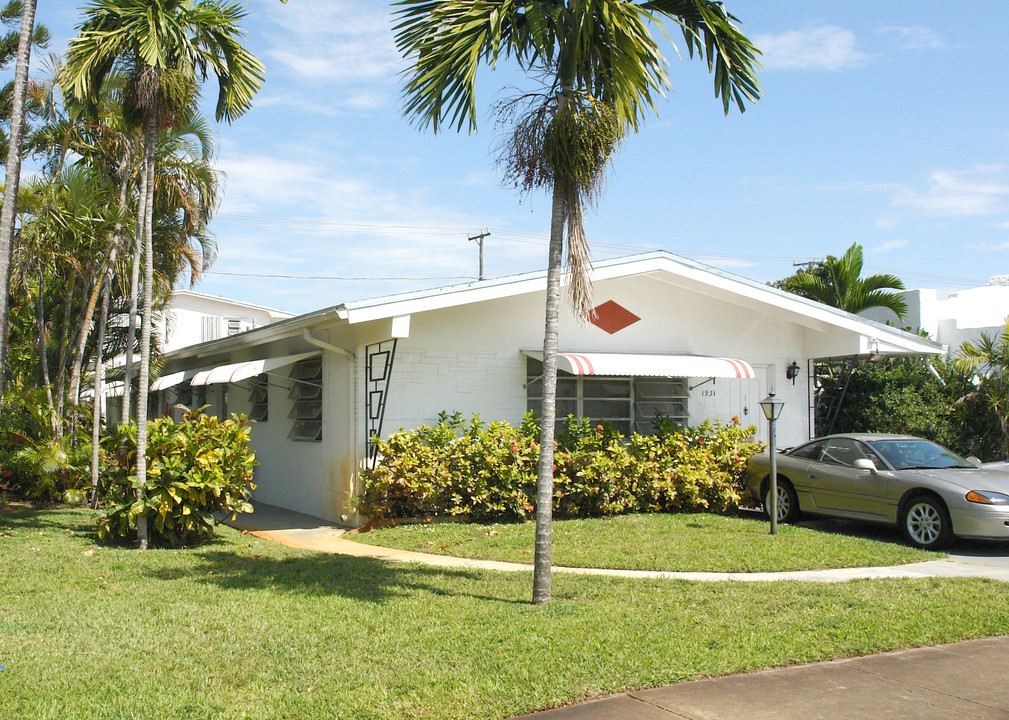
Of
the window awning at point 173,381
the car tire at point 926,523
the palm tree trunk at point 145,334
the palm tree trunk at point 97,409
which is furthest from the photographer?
the window awning at point 173,381

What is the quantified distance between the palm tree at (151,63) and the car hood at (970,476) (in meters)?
8.85

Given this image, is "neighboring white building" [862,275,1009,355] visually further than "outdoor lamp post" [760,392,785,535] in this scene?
Yes

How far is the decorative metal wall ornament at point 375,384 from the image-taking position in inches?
464

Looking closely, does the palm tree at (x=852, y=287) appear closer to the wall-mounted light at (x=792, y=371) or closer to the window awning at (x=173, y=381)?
the wall-mounted light at (x=792, y=371)

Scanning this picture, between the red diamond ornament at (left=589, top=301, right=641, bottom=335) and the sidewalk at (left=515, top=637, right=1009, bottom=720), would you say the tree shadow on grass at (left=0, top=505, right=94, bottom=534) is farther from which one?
the sidewalk at (left=515, top=637, right=1009, bottom=720)

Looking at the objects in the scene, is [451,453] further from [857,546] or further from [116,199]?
[116,199]

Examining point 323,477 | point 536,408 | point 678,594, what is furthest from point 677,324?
point 678,594

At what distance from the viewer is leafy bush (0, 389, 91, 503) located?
1382 centimetres

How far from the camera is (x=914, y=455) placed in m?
10.9

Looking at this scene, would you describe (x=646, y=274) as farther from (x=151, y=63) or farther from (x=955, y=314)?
(x=955, y=314)

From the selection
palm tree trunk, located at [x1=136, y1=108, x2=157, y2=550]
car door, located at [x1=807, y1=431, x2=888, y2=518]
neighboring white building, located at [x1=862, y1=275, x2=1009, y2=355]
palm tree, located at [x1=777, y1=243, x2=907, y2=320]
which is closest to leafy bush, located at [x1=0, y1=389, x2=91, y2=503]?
palm tree trunk, located at [x1=136, y1=108, x2=157, y2=550]

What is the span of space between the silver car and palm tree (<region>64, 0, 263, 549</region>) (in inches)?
326

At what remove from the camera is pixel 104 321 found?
14555 millimetres

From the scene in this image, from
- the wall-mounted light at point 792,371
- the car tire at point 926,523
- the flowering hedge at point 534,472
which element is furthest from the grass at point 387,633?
the wall-mounted light at point 792,371
